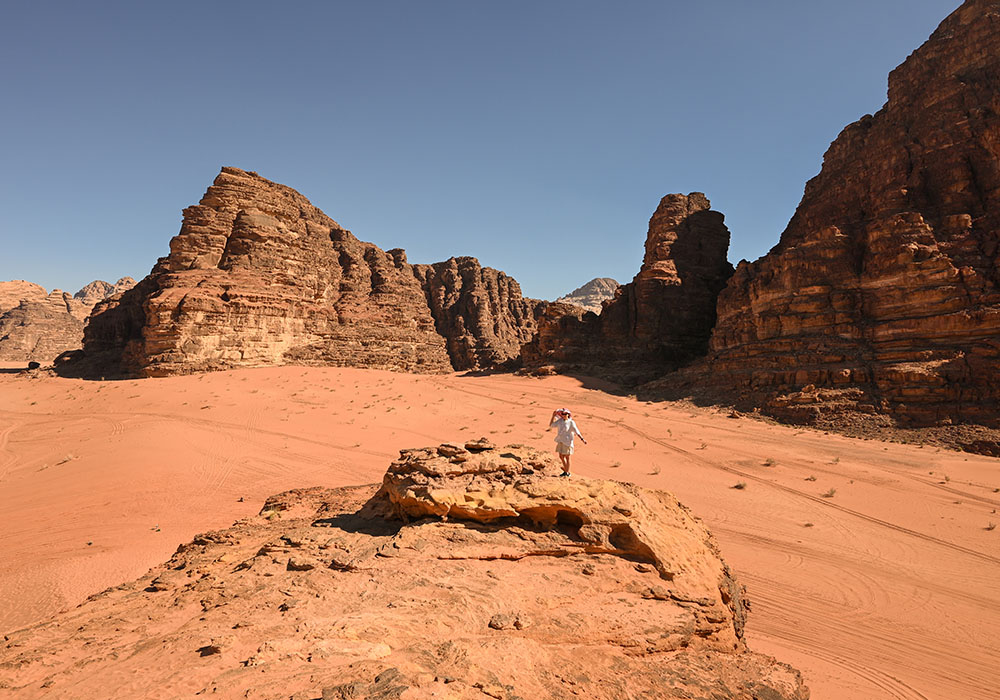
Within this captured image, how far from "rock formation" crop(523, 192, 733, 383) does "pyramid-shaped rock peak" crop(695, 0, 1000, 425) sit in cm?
645

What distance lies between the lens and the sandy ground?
523cm

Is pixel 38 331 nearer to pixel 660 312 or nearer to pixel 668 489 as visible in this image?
pixel 660 312

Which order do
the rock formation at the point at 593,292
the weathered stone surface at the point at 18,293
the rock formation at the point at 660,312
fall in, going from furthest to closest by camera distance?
1. the rock formation at the point at 593,292
2. the weathered stone surface at the point at 18,293
3. the rock formation at the point at 660,312

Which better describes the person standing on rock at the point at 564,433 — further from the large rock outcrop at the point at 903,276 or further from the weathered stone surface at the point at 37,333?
the weathered stone surface at the point at 37,333

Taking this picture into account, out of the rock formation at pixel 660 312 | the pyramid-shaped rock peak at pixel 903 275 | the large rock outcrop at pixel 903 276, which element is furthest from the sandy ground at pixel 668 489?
the rock formation at pixel 660 312

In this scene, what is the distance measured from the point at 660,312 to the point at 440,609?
31.6 metres

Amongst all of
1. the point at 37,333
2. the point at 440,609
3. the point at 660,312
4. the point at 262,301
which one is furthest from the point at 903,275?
the point at 37,333

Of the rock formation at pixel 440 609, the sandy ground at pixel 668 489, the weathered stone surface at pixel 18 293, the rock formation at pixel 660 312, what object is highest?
the weathered stone surface at pixel 18 293

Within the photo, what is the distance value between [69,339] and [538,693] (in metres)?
78.3

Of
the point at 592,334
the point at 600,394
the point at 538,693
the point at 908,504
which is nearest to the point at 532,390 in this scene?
the point at 600,394

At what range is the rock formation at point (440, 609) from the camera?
2.80 metres

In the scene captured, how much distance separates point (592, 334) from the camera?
3534 cm

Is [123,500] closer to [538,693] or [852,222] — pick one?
[538,693]

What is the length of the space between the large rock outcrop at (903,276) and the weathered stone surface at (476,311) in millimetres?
29007
